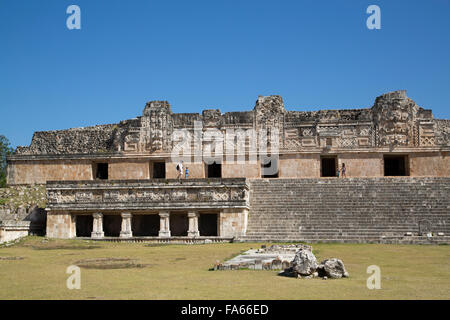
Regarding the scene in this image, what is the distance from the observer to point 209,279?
25.1ft

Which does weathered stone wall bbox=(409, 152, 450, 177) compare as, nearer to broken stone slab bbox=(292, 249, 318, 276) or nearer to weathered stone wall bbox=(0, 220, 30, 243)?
weathered stone wall bbox=(0, 220, 30, 243)

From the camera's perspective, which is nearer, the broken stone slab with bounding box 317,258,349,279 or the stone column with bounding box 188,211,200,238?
the broken stone slab with bounding box 317,258,349,279

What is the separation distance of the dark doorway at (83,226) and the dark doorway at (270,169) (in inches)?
322

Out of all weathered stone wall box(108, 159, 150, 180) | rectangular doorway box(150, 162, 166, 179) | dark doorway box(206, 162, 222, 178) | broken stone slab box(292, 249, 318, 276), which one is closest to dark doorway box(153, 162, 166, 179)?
rectangular doorway box(150, 162, 166, 179)

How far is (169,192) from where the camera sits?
1823 centimetres

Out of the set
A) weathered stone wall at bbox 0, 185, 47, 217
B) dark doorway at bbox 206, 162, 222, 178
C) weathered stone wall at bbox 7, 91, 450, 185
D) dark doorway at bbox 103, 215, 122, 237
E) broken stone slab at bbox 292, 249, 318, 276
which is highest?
weathered stone wall at bbox 7, 91, 450, 185

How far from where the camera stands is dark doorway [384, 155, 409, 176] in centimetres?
2380

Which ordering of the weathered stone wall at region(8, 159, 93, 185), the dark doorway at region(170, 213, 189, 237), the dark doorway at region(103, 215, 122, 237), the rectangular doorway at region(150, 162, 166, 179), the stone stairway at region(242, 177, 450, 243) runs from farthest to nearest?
the rectangular doorway at region(150, 162, 166, 179) → the weathered stone wall at region(8, 159, 93, 185) → the dark doorway at region(103, 215, 122, 237) → the dark doorway at region(170, 213, 189, 237) → the stone stairway at region(242, 177, 450, 243)

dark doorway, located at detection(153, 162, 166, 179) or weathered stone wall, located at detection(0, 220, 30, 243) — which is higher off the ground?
dark doorway, located at detection(153, 162, 166, 179)

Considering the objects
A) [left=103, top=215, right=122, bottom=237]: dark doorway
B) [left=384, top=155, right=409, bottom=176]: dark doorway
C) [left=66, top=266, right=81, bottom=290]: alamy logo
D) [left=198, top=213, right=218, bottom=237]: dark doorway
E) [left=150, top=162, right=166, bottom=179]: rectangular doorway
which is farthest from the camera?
[left=150, top=162, right=166, bottom=179]: rectangular doorway

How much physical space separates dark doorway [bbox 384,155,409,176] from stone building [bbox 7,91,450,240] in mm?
50
